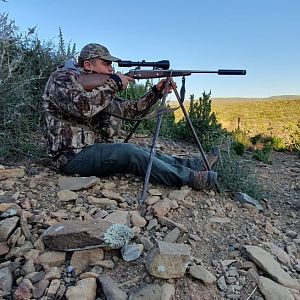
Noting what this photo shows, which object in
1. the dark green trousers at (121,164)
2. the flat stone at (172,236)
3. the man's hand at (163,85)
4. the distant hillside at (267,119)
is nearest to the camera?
the flat stone at (172,236)

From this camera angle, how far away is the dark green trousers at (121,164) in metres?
3.83

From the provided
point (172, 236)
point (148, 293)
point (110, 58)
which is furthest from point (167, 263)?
point (110, 58)

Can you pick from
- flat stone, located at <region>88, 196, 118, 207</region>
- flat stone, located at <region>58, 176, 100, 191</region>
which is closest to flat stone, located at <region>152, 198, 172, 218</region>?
flat stone, located at <region>88, 196, 118, 207</region>

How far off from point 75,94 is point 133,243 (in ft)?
4.91

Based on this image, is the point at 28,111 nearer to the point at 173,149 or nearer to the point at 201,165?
the point at 173,149

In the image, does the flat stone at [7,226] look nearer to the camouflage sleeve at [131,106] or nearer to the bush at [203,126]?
the camouflage sleeve at [131,106]

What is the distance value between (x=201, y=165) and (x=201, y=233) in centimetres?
129

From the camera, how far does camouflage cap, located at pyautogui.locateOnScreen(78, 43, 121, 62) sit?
373 cm

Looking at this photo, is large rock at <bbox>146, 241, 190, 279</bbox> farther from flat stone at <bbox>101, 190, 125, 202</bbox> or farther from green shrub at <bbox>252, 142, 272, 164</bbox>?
green shrub at <bbox>252, 142, 272, 164</bbox>

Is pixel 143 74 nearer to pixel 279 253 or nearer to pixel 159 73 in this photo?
pixel 159 73

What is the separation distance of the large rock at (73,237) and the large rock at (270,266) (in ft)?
3.49

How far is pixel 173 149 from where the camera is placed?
5.82 metres

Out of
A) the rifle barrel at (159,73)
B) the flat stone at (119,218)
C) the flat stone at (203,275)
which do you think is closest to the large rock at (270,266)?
the flat stone at (203,275)

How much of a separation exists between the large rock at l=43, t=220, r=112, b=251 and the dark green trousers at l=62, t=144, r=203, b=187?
1155 mm
